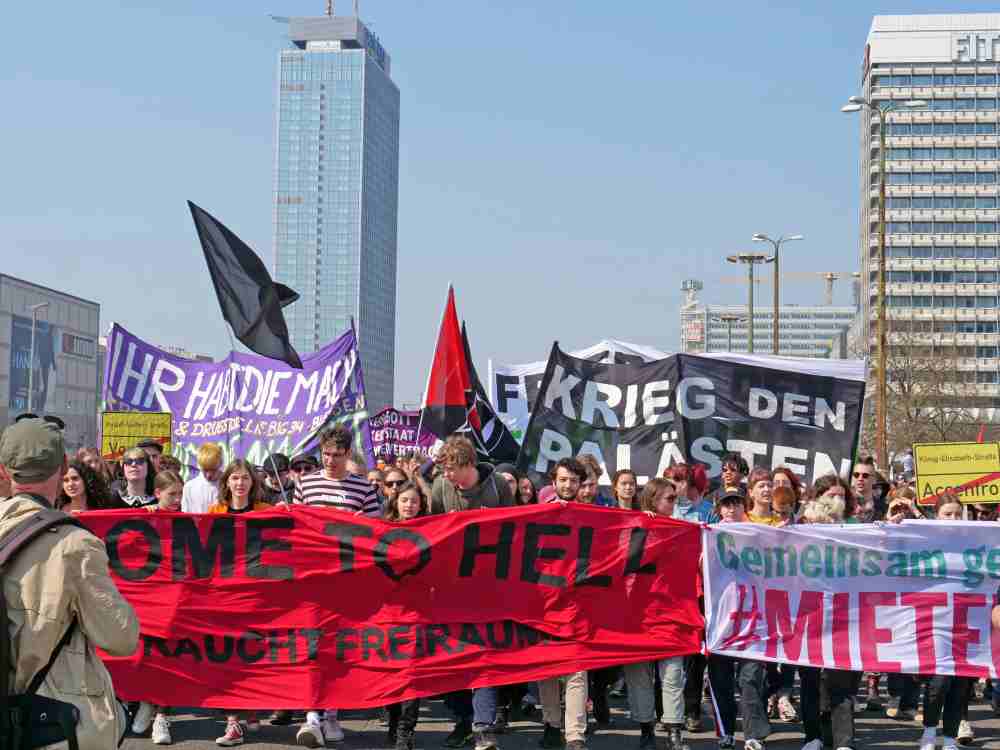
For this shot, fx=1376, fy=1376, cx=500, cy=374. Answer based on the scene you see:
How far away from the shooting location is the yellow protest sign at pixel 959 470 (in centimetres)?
1338

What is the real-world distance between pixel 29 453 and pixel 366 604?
4.50 metres

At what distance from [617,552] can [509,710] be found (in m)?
1.68

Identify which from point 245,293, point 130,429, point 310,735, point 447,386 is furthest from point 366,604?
point 130,429

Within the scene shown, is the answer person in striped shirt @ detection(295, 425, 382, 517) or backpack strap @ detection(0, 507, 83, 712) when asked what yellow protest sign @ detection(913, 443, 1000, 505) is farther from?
backpack strap @ detection(0, 507, 83, 712)

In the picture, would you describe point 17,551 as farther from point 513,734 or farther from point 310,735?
point 513,734

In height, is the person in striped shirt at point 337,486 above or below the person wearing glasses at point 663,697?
above

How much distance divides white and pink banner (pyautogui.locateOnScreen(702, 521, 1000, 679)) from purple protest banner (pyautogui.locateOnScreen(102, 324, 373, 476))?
24.6 ft

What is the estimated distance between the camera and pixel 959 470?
1358cm

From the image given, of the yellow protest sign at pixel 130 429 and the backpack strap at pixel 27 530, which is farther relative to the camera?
the yellow protest sign at pixel 130 429

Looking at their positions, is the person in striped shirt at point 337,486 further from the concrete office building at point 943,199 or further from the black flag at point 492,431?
the concrete office building at point 943,199

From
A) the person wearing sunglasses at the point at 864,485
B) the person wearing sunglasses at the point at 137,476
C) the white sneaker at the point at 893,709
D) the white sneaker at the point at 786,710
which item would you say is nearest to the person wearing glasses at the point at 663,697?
the white sneaker at the point at 786,710

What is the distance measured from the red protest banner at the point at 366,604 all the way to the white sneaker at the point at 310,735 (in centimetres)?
16

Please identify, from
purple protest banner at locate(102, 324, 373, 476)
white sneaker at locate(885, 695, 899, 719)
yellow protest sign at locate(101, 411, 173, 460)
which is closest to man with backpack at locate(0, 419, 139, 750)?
white sneaker at locate(885, 695, 899, 719)

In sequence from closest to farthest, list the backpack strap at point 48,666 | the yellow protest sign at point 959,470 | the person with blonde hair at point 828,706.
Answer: the backpack strap at point 48,666 → the person with blonde hair at point 828,706 → the yellow protest sign at point 959,470
